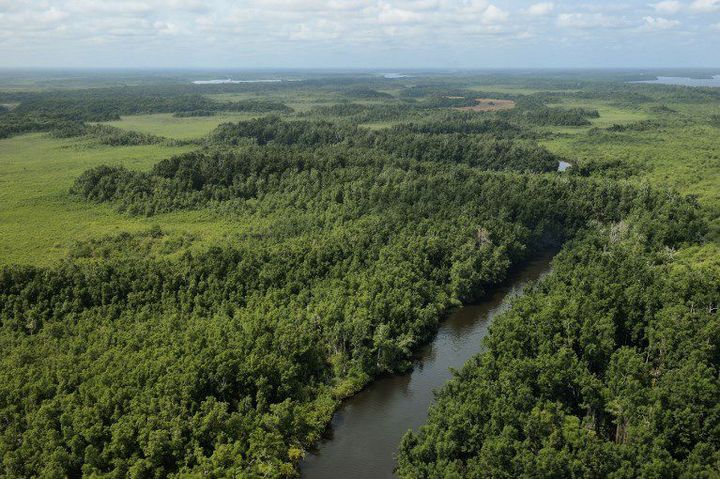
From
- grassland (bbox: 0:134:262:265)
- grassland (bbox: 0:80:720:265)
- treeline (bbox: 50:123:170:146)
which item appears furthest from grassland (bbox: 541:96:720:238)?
treeline (bbox: 50:123:170:146)

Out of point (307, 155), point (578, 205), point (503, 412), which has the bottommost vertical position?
point (503, 412)

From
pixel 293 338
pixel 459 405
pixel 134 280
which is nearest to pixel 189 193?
pixel 134 280

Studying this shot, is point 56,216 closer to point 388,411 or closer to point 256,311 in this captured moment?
point 256,311

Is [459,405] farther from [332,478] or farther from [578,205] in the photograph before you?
[578,205]

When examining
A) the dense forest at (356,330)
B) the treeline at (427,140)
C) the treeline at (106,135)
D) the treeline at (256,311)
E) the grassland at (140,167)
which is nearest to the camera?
the dense forest at (356,330)

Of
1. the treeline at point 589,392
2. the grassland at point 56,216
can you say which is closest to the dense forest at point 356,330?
the treeline at point 589,392

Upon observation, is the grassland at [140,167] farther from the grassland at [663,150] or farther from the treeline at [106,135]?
the treeline at [106,135]
